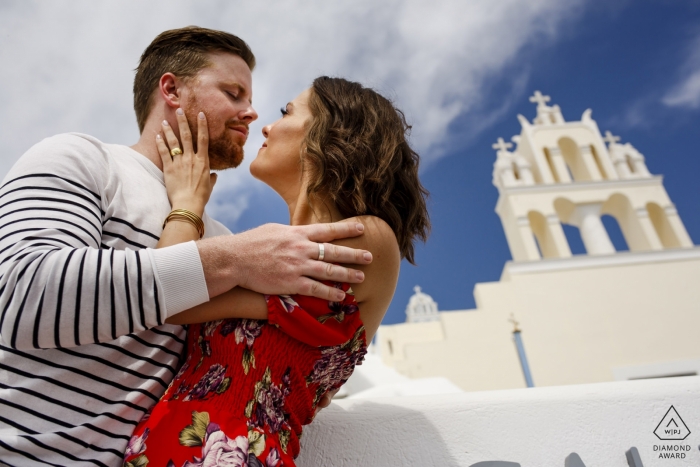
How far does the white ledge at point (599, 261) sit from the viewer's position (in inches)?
476

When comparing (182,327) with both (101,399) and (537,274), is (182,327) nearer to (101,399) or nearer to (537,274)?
(101,399)

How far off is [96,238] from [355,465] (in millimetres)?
996

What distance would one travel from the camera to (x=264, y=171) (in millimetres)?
1670

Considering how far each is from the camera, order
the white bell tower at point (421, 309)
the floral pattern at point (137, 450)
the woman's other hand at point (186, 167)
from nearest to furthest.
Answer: the floral pattern at point (137, 450)
the woman's other hand at point (186, 167)
the white bell tower at point (421, 309)

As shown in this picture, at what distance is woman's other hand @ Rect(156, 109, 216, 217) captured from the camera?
1.55 meters

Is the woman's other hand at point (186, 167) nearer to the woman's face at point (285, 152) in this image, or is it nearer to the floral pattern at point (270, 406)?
the woman's face at point (285, 152)

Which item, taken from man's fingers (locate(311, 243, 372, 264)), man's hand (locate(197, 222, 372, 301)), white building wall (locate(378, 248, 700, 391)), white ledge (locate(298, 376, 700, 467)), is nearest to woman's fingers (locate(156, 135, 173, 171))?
man's hand (locate(197, 222, 372, 301))

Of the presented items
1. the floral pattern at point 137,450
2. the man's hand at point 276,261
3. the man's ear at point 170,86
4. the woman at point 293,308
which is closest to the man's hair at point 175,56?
the man's ear at point 170,86

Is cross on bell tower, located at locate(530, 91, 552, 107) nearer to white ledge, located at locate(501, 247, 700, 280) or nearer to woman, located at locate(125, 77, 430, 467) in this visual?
white ledge, located at locate(501, 247, 700, 280)

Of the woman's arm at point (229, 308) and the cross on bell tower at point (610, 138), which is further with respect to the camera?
the cross on bell tower at point (610, 138)

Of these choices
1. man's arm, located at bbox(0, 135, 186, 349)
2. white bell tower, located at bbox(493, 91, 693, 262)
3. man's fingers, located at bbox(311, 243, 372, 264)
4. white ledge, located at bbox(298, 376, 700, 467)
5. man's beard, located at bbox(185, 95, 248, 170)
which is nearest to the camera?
man's arm, located at bbox(0, 135, 186, 349)

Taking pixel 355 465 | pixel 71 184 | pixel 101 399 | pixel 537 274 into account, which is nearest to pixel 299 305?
pixel 101 399

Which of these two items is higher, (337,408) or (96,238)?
(96,238)

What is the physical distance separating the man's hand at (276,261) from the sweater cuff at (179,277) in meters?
0.02
